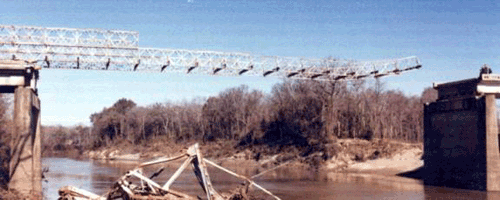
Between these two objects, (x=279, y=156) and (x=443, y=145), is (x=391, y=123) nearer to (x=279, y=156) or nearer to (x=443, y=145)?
(x=279, y=156)

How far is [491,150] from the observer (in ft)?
149

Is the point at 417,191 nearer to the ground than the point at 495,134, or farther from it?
nearer to the ground

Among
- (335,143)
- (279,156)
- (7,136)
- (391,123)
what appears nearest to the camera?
(7,136)

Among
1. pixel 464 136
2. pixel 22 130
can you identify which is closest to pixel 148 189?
pixel 22 130

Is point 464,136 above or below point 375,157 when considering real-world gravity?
above

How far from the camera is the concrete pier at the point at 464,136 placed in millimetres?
45594

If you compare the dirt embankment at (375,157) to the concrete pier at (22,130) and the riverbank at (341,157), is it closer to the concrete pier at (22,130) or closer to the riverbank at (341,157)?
the riverbank at (341,157)

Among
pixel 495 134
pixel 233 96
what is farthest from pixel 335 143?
pixel 233 96

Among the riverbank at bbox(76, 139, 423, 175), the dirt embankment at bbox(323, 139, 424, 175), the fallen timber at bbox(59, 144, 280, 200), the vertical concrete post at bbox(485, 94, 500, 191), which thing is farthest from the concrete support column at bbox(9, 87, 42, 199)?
the dirt embankment at bbox(323, 139, 424, 175)

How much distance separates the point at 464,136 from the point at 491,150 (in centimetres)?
342

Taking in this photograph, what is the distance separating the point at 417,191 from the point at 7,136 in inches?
1222

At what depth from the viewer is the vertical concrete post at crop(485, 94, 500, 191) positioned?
45.4m

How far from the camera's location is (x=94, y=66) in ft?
167

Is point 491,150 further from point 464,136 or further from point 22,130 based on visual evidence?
point 22,130
